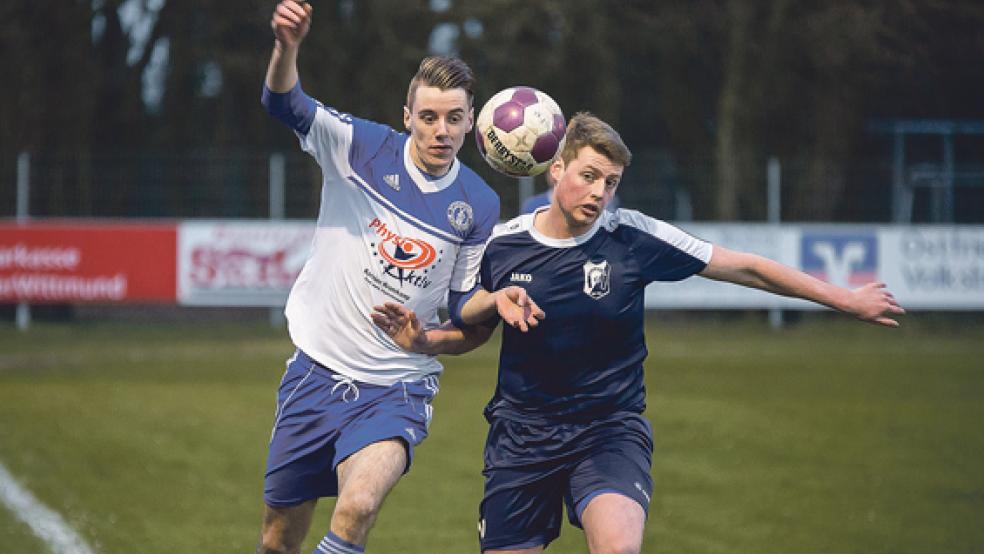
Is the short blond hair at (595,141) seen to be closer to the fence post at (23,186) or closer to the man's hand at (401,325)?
the man's hand at (401,325)

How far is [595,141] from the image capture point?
5.33 meters

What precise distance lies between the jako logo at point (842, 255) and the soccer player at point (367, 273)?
14.9 m

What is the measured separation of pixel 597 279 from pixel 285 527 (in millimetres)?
1572

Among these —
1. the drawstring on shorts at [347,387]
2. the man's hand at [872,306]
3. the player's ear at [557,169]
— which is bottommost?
the drawstring on shorts at [347,387]

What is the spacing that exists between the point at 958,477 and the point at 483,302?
16.9 ft

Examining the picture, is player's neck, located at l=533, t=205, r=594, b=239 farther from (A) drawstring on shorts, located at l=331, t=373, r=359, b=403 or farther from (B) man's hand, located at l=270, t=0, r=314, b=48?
(B) man's hand, located at l=270, t=0, r=314, b=48

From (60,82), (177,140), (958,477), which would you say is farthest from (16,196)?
(958,477)

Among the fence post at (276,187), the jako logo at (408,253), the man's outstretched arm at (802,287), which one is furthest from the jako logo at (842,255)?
the jako logo at (408,253)

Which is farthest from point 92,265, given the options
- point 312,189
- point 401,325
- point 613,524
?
point 613,524

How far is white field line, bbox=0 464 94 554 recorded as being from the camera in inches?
281

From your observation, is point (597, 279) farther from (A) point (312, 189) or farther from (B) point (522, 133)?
(A) point (312, 189)

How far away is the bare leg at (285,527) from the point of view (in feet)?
18.4

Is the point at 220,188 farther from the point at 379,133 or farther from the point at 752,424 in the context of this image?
the point at 379,133

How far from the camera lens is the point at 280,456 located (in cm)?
549
